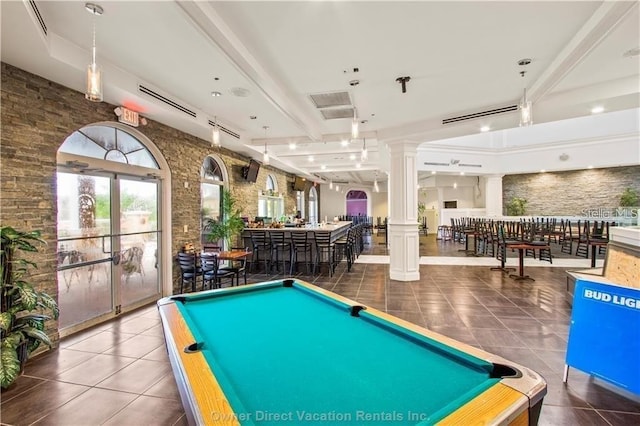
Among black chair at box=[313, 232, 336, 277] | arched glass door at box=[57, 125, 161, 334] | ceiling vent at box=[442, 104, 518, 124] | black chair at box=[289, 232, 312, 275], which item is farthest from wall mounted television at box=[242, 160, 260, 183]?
ceiling vent at box=[442, 104, 518, 124]

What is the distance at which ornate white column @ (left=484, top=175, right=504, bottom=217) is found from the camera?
41.4 ft

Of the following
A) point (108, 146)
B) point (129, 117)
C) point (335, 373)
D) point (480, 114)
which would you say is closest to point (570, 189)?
point (480, 114)

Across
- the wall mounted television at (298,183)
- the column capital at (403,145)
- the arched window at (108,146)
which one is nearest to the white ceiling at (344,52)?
the arched window at (108,146)

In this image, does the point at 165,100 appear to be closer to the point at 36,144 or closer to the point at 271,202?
the point at 36,144

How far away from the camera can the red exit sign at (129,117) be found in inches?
161

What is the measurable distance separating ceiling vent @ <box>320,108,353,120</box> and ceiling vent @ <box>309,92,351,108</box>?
0.19 metres

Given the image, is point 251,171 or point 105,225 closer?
point 105,225

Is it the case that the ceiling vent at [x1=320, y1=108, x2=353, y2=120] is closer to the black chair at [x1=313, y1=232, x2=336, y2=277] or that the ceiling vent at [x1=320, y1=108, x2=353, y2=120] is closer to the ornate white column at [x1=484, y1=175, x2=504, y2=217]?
the black chair at [x1=313, y1=232, x2=336, y2=277]

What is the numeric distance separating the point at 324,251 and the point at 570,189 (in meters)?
10.9

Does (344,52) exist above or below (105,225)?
above

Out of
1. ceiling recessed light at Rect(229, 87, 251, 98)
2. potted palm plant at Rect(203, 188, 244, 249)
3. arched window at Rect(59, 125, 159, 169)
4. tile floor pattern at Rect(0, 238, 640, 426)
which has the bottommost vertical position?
tile floor pattern at Rect(0, 238, 640, 426)

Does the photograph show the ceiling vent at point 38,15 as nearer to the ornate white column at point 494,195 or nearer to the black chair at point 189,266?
the black chair at point 189,266

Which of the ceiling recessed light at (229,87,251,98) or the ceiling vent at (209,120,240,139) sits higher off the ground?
the ceiling recessed light at (229,87,251,98)

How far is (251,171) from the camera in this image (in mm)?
7926
